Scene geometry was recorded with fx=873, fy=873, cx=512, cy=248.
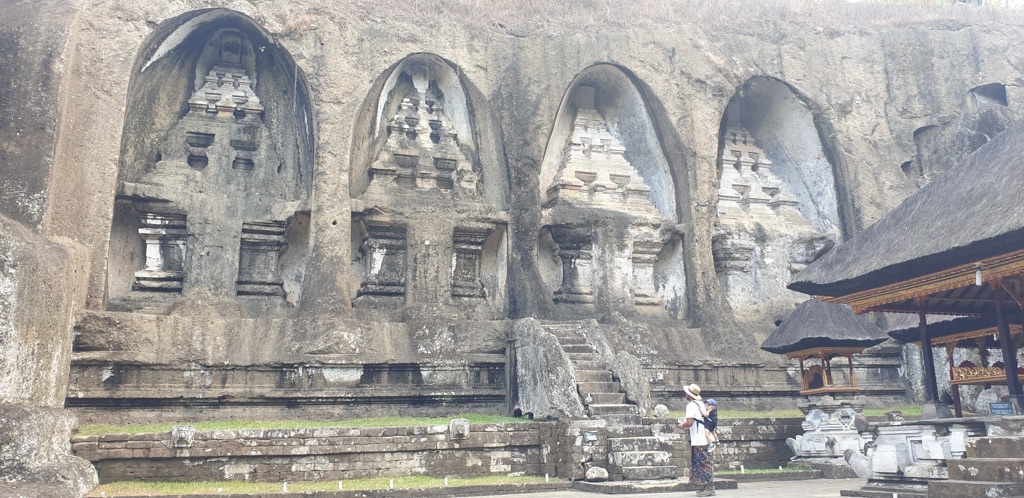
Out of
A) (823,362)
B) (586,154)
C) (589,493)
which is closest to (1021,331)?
(823,362)

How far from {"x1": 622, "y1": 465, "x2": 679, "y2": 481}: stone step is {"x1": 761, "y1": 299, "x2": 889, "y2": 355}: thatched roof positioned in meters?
3.94

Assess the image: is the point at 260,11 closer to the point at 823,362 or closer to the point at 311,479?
the point at 311,479

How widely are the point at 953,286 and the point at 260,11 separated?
10653 millimetres

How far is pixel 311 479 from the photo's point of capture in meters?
9.57

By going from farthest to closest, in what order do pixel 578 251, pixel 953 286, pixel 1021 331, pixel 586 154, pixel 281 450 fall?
pixel 586 154 < pixel 578 251 < pixel 1021 331 < pixel 281 450 < pixel 953 286

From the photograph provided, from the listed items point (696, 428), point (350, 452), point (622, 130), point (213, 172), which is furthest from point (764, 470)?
point (213, 172)

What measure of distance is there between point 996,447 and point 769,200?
36.1 feet

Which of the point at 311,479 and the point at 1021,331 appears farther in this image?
the point at 1021,331

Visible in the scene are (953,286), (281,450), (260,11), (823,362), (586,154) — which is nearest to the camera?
(953,286)

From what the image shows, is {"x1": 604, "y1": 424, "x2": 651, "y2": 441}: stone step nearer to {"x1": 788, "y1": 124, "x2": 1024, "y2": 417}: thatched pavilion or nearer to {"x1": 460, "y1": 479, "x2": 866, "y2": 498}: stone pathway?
{"x1": 460, "y1": 479, "x2": 866, "y2": 498}: stone pathway

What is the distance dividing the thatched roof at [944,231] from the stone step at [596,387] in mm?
2647

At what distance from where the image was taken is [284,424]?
1105 centimetres

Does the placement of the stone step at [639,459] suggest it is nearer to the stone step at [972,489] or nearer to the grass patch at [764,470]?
the grass patch at [764,470]

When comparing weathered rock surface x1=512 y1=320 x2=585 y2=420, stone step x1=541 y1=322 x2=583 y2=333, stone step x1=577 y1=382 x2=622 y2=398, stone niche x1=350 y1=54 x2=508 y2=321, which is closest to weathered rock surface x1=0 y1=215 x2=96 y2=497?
stone niche x1=350 y1=54 x2=508 y2=321
